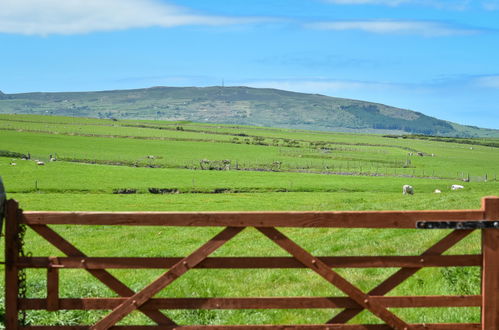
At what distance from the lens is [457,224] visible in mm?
8562

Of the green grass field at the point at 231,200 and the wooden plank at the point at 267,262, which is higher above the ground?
the wooden plank at the point at 267,262

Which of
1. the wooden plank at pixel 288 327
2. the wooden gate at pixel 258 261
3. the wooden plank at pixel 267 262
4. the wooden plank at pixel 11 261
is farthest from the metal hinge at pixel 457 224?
the wooden plank at pixel 11 261

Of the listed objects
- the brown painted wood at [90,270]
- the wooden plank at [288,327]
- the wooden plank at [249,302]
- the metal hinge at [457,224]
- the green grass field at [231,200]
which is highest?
the metal hinge at [457,224]

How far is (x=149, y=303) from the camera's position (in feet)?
28.6

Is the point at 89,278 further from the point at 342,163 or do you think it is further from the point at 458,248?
the point at 342,163

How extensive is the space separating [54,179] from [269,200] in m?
34.3

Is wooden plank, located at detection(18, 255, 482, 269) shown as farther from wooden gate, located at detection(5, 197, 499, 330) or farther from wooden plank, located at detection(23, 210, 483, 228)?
wooden plank, located at detection(23, 210, 483, 228)

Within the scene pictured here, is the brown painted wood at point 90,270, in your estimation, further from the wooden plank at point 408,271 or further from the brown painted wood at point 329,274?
the wooden plank at point 408,271

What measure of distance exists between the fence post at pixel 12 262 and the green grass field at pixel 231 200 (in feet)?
6.37

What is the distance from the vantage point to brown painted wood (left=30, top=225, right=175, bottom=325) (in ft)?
27.6

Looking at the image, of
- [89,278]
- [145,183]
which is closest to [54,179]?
[145,183]

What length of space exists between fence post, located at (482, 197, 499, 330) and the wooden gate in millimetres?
14

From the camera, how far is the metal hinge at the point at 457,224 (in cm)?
855

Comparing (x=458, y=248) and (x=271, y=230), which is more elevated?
(x=271, y=230)
